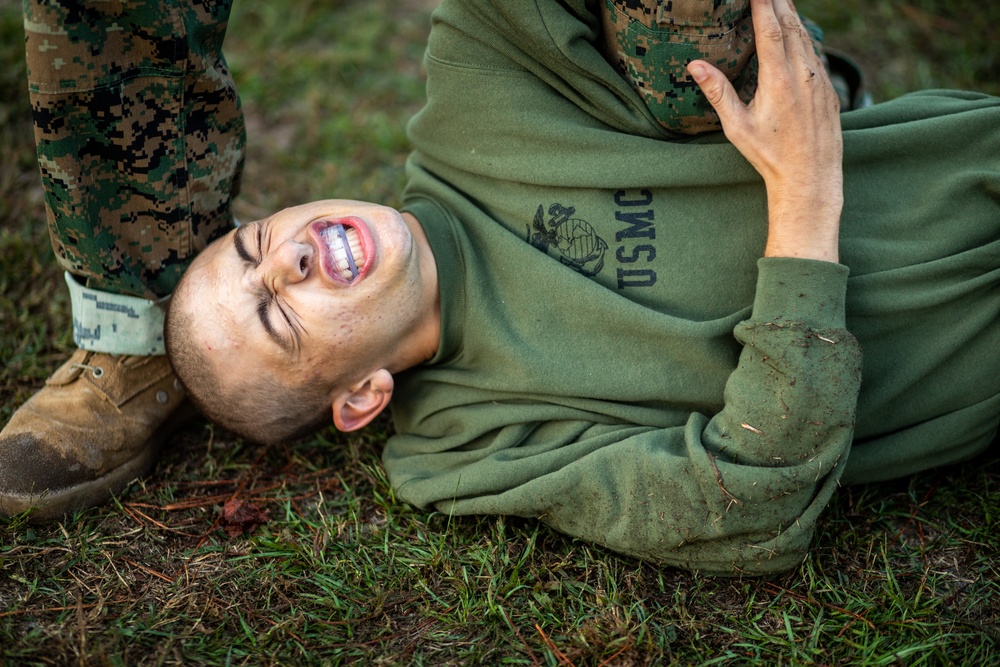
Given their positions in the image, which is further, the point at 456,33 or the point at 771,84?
the point at 456,33

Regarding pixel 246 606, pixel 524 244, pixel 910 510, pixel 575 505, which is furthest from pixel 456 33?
pixel 910 510

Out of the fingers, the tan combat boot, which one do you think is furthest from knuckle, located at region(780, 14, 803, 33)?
the tan combat boot

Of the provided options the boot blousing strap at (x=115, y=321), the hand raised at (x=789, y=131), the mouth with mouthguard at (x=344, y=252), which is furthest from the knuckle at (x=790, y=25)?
the boot blousing strap at (x=115, y=321)

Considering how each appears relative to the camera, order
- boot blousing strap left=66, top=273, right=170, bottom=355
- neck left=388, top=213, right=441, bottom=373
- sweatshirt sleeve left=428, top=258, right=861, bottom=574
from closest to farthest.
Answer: sweatshirt sleeve left=428, top=258, right=861, bottom=574
neck left=388, top=213, right=441, bottom=373
boot blousing strap left=66, top=273, right=170, bottom=355

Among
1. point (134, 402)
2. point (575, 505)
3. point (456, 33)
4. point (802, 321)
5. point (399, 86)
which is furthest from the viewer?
point (399, 86)

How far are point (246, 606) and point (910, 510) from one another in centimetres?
202

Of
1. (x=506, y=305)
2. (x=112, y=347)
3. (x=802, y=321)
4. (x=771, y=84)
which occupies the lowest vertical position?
(x=112, y=347)

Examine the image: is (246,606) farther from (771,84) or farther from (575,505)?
(771,84)

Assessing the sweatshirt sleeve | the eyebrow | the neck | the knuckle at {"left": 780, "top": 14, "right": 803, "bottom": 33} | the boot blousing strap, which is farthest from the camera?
the boot blousing strap

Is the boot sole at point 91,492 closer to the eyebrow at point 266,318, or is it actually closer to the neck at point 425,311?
the eyebrow at point 266,318

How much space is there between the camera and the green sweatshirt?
2.33m

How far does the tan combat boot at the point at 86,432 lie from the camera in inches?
101

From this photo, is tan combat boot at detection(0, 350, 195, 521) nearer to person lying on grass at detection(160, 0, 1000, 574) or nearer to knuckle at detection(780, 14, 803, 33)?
person lying on grass at detection(160, 0, 1000, 574)

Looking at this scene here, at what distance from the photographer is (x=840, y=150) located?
7.80ft
